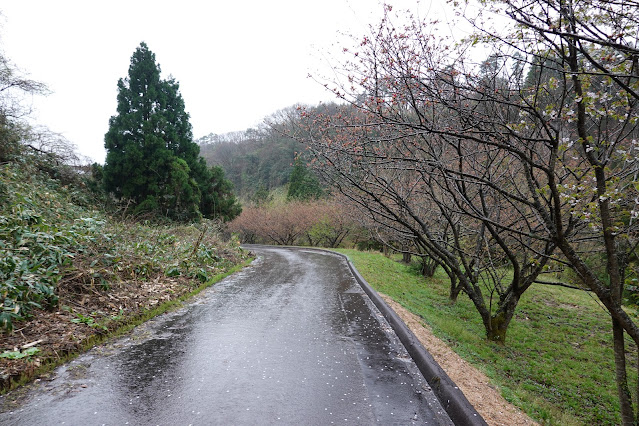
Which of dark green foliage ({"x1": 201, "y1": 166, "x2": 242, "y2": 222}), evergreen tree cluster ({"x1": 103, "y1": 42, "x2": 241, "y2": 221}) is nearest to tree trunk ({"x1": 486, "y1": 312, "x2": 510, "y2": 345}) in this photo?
evergreen tree cluster ({"x1": 103, "y1": 42, "x2": 241, "y2": 221})

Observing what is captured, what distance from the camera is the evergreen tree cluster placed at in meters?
15.9

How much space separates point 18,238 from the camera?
234 inches

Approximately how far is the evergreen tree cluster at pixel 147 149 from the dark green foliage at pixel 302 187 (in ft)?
56.2

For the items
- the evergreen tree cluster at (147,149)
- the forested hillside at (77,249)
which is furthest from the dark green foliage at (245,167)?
the forested hillside at (77,249)

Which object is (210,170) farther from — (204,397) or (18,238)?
(204,397)

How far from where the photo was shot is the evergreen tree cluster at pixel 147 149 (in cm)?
1589

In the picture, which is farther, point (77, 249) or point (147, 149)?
point (147, 149)

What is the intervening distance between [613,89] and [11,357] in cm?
725

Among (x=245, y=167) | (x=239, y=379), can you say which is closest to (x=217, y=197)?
(x=239, y=379)

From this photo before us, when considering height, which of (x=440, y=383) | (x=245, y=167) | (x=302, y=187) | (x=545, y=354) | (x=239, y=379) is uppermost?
(x=245, y=167)

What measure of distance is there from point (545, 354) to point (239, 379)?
24.3ft

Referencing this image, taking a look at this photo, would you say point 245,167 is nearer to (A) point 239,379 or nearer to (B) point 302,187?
(B) point 302,187

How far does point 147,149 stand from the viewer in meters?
16.4

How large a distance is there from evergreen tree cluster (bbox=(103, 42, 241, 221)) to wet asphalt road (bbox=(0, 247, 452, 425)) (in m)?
11.4
